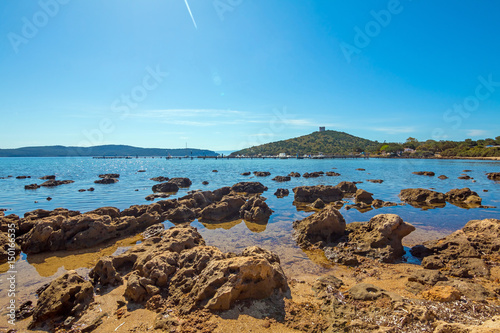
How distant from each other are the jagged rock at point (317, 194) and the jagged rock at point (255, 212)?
7.13m

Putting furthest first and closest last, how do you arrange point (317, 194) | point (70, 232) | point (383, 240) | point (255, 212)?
point (317, 194)
point (255, 212)
point (70, 232)
point (383, 240)

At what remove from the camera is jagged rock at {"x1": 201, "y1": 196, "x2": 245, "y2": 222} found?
1848 cm

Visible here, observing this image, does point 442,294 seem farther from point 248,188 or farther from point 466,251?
point 248,188

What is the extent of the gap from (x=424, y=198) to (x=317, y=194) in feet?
33.2

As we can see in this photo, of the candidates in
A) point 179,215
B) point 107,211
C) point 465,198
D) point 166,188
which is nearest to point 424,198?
point 465,198

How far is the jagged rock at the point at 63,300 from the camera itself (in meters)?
6.33

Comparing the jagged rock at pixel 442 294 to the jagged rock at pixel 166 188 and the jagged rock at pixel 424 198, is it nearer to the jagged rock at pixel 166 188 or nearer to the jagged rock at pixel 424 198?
the jagged rock at pixel 424 198

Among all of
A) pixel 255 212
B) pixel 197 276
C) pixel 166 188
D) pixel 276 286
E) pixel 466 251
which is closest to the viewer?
pixel 276 286

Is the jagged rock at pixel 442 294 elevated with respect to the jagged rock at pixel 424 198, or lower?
elevated

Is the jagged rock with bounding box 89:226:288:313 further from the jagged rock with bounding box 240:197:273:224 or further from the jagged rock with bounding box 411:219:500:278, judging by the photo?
the jagged rock with bounding box 240:197:273:224

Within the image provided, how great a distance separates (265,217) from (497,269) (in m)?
12.3

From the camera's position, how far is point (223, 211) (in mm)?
18859

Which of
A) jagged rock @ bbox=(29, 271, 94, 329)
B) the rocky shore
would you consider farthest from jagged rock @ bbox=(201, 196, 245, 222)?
jagged rock @ bbox=(29, 271, 94, 329)

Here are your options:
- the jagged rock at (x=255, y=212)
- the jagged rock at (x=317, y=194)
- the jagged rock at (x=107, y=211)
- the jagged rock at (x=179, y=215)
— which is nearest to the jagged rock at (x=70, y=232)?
the jagged rock at (x=107, y=211)
